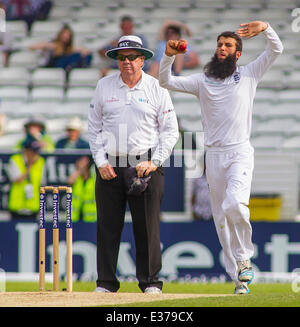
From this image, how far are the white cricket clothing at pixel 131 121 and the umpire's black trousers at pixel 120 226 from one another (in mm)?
187

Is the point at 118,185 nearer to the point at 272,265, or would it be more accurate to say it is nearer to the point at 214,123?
the point at 214,123

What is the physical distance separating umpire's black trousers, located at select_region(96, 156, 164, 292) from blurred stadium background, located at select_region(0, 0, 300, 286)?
3.22m

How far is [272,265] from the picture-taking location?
10312mm

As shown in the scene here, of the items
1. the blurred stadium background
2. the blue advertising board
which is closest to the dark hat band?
the blue advertising board

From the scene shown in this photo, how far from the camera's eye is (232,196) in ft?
23.0

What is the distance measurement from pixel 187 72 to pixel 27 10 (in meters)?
4.11

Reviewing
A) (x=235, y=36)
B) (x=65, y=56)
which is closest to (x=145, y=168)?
(x=235, y=36)

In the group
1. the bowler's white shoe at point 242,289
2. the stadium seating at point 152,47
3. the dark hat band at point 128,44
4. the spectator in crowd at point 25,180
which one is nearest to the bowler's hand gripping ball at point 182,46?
the dark hat band at point 128,44

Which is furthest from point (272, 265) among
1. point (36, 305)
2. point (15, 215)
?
point (36, 305)

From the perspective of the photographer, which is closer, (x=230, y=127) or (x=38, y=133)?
(x=230, y=127)

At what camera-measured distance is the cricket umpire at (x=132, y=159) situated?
7.37 m

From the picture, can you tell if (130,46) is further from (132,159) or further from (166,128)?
(132,159)

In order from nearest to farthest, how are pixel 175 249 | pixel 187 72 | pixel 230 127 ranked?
1. pixel 230 127
2. pixel 175 249
3. pixel 187 72

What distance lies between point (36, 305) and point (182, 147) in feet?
16.1
